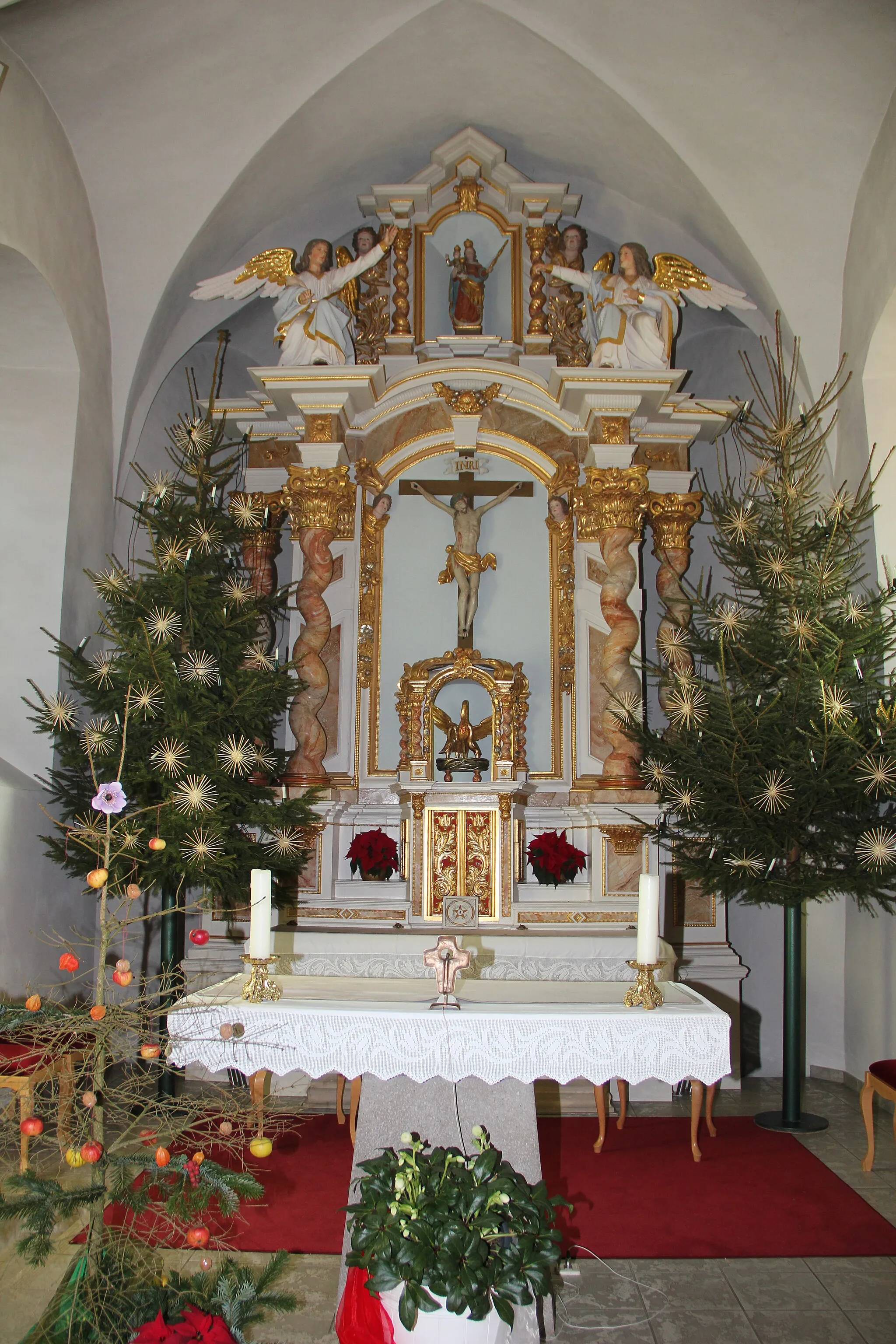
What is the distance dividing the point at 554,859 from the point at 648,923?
4302 millimetres

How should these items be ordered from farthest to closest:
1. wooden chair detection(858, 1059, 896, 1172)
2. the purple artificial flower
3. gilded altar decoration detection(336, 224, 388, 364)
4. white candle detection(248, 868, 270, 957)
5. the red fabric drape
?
1. gilded altar decoration detection(336, 224, 388, 364)
2. wooden chair detection(858, 1059, 896, 1172)
3. white candle detection(248, 868, 270, 957)
4. the red fabric drape
5. the purple artificial flower

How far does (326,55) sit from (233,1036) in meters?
8.02

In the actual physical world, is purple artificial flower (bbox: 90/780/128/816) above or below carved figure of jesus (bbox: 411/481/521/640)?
below

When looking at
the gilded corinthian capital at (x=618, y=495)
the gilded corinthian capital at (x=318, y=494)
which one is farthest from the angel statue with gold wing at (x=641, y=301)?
the gilded corinthian capital at (x=318, y=494)

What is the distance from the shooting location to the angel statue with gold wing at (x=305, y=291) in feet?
Result: 29.5

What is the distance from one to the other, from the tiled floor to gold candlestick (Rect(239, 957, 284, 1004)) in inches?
46.2

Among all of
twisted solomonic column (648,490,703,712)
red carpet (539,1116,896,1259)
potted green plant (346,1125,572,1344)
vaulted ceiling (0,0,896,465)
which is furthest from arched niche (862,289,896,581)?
potted green plant (346,1125,572,1344)

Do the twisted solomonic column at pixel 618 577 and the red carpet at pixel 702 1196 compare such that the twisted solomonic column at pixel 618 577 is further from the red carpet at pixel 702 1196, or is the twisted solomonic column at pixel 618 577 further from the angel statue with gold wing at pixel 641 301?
the red carpet at pixel 702 1196

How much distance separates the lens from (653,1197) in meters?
5.24

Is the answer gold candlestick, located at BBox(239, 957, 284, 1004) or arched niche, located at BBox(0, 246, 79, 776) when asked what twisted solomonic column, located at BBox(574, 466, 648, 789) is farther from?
gold candlestick, located at BBox(239, 957, 284, 1004)

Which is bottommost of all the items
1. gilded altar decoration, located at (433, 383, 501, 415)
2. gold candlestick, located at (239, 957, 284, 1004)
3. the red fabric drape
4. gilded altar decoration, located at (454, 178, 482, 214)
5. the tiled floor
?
the tiled floor

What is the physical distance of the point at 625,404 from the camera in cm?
903

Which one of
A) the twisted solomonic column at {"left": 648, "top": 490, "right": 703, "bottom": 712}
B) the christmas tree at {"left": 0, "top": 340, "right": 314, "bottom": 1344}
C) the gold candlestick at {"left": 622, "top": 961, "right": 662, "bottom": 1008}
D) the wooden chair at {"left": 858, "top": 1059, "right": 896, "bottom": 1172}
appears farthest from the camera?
the twisted solomonic column at {"left": 648, "top": 490, "right": 703, "bottom": 712}

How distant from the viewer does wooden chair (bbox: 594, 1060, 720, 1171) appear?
577 centimetres
